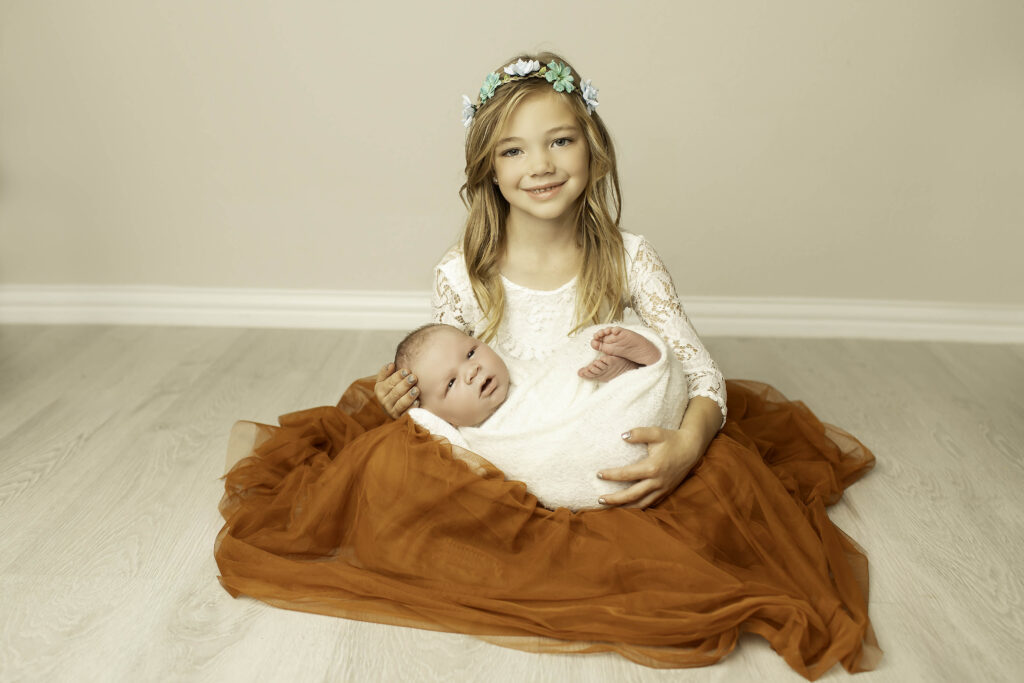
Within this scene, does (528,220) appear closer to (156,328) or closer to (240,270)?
(240,270)

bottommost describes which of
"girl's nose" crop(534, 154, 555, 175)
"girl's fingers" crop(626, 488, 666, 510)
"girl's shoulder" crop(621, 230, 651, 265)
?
"girl's fingers" crop(626, 488, 666, 510)

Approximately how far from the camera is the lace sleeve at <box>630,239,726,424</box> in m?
1.75

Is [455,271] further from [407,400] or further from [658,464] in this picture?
[658,464]

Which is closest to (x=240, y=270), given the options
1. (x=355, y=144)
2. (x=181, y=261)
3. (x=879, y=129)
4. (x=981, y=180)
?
(x=181, y=261)

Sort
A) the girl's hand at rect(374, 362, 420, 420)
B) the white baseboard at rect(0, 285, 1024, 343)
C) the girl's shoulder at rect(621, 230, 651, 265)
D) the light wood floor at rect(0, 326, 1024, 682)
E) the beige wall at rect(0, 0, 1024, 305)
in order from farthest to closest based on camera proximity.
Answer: the white baseboard at rect(0, 285, 1024, 343) → the beige wall at rect(0, 0, 1024, 305) → the girl's shoulder at rect(621, 230, 651, 265) → the girl's hand at rect(374, 362, 420, 420) → the light wood floor at rect(0, 326, 1024, 682)

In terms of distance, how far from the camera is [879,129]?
2672 millimetres

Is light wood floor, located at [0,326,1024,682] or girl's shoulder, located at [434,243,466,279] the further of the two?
girl's shoulder, located at [434,243,466,279]

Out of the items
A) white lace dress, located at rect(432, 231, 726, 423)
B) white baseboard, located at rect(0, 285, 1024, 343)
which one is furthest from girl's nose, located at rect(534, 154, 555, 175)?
white baseboard, located at rect(0, 285, 1024, 343)

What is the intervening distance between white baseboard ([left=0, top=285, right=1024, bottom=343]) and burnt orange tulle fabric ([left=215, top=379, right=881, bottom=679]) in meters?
1.24

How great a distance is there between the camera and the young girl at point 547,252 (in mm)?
1701

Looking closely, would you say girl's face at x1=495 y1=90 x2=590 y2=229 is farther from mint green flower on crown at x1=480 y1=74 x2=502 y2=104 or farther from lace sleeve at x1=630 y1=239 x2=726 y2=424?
lace sleeve at x1=630 y1=239 x2=726 y2=424

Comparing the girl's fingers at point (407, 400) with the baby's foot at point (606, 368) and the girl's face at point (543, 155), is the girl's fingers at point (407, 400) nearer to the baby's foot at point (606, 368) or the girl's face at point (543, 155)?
the baby's foot at point (606, 368)

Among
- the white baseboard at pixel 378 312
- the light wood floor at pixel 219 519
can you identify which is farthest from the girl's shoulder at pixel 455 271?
the white baseboard at pixel 378 312

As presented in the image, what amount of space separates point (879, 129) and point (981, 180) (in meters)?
0.37
